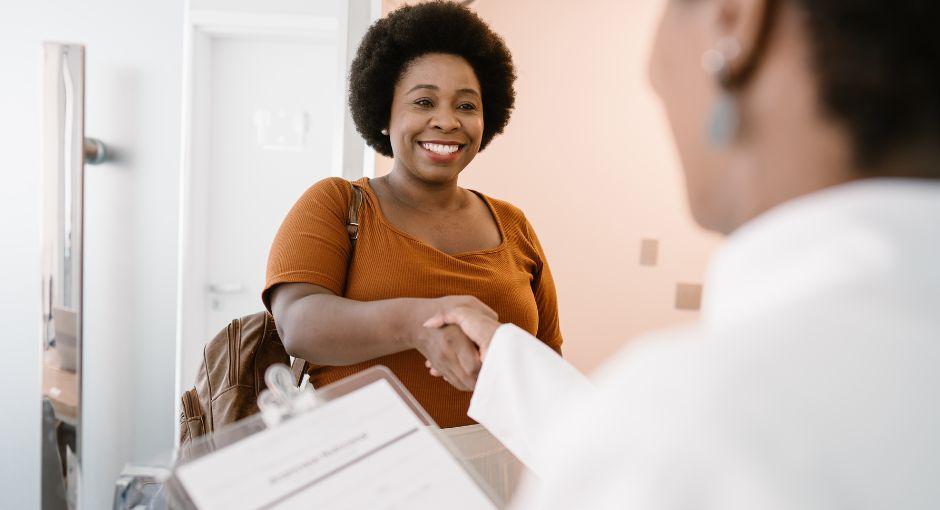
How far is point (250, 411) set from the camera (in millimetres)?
1128

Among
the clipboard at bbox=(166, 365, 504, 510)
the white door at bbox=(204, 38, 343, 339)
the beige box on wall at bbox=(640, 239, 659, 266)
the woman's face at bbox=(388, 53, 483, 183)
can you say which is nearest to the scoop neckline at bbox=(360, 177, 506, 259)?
the woman's face at bbox=(388, 53, 483, 183)

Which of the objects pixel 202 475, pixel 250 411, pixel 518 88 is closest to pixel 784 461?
pixel 202 475

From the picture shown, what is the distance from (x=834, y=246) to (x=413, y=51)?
4.01 ft

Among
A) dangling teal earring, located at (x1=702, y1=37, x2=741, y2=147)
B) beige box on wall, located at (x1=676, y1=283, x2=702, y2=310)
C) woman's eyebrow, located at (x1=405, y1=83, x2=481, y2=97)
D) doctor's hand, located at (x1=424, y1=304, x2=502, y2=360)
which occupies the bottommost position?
beige box on wall, located at (x1=676, y1=283, x2=702, y2=310)

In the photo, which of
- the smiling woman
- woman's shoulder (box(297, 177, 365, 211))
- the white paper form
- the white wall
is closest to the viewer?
the white paper form

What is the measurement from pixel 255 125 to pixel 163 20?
48 cm

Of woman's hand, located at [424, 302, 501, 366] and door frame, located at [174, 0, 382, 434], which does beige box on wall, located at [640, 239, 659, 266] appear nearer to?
door frame, located at [174, 0, 382, 434]

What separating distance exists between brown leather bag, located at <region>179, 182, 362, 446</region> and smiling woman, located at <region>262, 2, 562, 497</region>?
0.08m

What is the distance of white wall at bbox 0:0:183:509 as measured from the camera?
6.77ft

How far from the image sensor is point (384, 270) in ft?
3.71

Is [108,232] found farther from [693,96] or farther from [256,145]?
[693,96]

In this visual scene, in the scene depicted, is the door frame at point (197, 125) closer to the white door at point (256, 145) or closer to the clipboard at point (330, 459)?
the white door at point (256, 145)

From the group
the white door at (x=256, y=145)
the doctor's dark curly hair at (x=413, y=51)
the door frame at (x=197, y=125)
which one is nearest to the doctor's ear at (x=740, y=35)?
the doctor's dark curly hair at (x=413, y=51)

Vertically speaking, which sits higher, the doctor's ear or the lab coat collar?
the doctor's ear
